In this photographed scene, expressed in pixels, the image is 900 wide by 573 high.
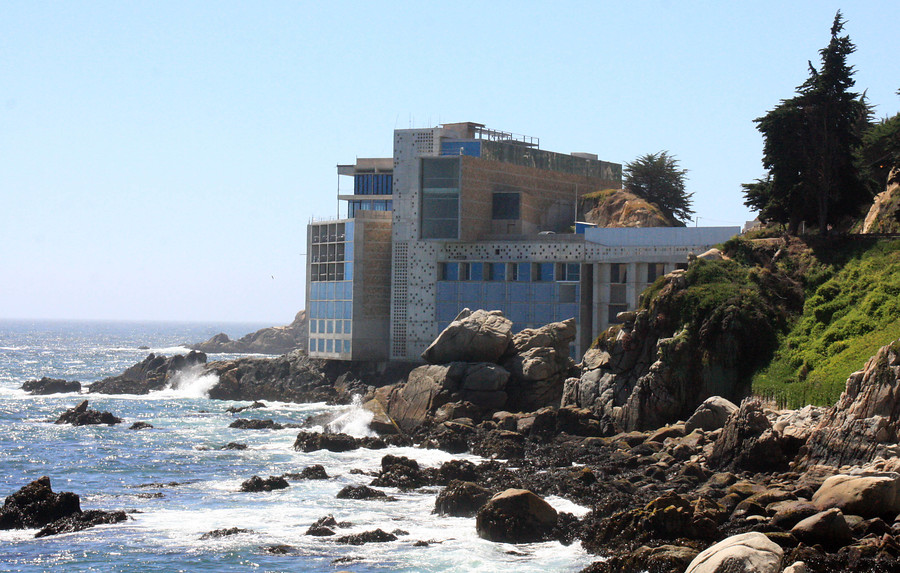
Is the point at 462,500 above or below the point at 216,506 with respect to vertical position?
above

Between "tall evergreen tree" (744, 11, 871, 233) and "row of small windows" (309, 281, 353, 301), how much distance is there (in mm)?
36262

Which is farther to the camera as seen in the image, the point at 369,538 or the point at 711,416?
the point at 711,416

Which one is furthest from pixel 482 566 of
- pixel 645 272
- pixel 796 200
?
pixel 645 272

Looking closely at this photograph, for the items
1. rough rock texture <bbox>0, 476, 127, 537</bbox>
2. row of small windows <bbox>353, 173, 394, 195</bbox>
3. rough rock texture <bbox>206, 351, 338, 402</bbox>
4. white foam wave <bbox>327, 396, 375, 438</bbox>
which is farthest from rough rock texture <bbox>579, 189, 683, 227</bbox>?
rough rock texture <bbox>0, 476, 127, 537</bbox>

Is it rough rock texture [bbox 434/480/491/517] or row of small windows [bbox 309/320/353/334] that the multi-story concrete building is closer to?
row of small windows [bbox 309/320/353/334]

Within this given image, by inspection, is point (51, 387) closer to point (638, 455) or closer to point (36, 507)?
point (36, 507)

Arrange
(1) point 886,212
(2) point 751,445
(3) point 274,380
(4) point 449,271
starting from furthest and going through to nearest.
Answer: (3) point 274,380 < (4) point 449,271 < (1) point 886,212 < (2) point 751,445

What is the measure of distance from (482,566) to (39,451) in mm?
35482

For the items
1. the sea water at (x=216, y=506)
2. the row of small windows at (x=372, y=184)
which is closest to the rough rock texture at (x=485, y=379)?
the sea water at (x=216, y=506)

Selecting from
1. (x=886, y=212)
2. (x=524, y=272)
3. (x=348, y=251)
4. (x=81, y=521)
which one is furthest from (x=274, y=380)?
(x=81, y=521)

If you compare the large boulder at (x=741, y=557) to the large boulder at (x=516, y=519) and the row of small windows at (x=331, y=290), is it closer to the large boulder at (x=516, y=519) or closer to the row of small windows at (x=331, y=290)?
the large boulder at (x=516, y=519)

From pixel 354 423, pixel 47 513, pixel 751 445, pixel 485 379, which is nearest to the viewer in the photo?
pixel 47 513

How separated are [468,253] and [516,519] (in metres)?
50.3

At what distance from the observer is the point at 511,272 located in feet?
271
